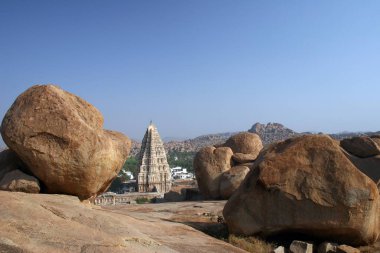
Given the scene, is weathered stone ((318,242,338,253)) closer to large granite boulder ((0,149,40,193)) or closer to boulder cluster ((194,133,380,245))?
boulder cluster ((194,133,380,245))

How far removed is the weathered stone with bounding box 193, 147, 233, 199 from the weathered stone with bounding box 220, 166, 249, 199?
1.71 feet

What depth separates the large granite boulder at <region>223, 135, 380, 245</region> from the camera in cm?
921

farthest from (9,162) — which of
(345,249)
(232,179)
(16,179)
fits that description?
(232,179)

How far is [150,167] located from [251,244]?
49.5 metres

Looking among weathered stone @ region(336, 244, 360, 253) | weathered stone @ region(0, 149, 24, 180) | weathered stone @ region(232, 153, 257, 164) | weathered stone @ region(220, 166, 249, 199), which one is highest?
weathered stone @ region(232, 153, 257, 164)

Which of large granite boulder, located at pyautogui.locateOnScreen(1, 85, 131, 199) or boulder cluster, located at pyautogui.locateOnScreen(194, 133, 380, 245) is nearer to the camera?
boulder cluster, located at pyautogui.locateOnScreen(194, 133, 380, 245)

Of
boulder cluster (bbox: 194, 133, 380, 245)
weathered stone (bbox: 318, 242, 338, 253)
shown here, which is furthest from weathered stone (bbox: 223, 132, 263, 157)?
weathered stone (bbox: 318, 242, 338, 253)

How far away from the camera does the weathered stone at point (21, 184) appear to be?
988 centimetres

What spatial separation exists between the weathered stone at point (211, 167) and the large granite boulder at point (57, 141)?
9188 mm

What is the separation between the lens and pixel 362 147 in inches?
468

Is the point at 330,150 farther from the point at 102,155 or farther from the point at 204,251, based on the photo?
the point at 102,155

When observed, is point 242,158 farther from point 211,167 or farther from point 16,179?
point 16,179

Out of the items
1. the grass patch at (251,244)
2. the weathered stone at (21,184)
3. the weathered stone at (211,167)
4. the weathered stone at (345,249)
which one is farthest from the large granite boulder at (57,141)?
the weathered stone at (211,167)

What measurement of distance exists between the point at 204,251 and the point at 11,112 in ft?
19.4
